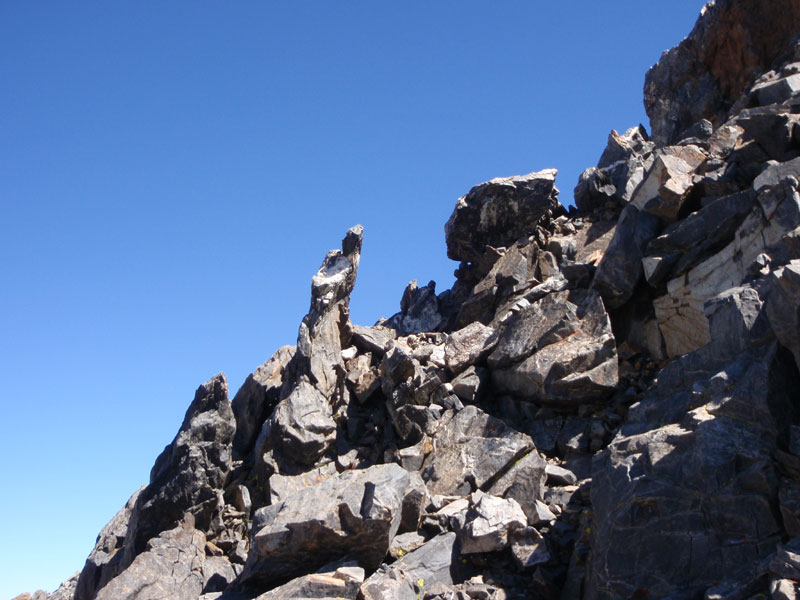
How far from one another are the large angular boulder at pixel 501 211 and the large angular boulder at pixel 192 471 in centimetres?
1810

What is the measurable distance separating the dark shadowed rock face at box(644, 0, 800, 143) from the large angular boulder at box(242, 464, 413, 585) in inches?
1383

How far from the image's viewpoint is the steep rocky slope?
1694 cm

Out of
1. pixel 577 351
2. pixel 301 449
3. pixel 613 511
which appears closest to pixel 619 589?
pixel 613 511

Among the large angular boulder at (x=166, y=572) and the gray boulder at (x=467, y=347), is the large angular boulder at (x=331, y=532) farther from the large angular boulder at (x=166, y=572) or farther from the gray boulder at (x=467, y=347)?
the gray boulder at (x=467, y=347)

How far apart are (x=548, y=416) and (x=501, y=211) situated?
1622 cm

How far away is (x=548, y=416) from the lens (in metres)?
27.9

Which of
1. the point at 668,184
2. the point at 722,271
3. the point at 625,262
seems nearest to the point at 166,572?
the point at 625,262

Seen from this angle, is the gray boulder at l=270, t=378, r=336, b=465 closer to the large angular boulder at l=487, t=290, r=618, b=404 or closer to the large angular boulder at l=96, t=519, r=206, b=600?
the large angular boulder at l=96, t=519, r=206, b=600

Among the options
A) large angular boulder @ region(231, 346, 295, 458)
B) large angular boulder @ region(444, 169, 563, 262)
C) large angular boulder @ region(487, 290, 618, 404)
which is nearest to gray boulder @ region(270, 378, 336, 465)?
large angular boulder @ region(231, 346, 295, 458)

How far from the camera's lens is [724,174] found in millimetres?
29266

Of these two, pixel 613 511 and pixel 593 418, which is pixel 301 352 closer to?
pixel 593 418

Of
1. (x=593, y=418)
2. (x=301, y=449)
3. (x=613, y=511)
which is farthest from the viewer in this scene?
(x=301, y=449)

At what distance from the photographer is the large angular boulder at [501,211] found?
1590 inches

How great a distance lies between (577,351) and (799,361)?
11.6 meters
